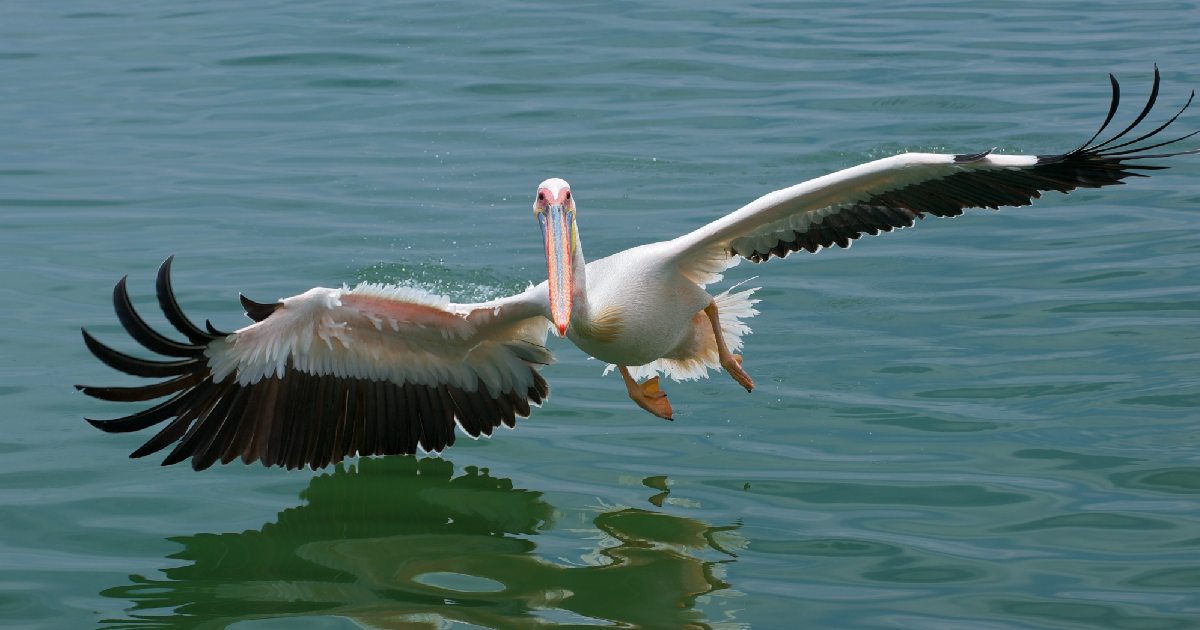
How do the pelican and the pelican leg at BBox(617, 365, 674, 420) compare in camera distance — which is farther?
the pelican leg at BBox(617, 365, 674, 420)

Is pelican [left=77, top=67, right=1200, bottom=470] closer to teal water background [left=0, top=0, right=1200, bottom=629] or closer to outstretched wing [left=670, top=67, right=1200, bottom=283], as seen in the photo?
outstretched wing [left=670, top=67, right=1200, bottom=283]

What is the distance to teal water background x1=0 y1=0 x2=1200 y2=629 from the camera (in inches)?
234

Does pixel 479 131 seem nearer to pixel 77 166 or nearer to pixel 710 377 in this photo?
pixel 77 166

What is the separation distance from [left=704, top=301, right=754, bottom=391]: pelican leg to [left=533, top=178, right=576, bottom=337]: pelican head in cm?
86

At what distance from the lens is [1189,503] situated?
6.28 meters

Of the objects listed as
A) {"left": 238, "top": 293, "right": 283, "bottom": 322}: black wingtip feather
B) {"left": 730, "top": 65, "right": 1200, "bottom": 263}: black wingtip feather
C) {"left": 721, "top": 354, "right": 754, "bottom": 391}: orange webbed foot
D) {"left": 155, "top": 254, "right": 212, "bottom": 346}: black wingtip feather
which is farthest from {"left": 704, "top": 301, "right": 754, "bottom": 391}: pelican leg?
{"left": 155, "top": 254, "right": 212, "bottom": 346}: black wingtip feather

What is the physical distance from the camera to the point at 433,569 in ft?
20.2

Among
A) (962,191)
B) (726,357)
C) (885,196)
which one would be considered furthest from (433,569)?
(962,191)

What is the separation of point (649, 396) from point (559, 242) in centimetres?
113

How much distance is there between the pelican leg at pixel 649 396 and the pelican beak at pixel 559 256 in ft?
2.89

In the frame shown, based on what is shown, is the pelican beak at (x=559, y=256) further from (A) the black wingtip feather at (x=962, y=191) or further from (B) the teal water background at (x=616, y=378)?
(A) the black wingtip feather at (x=962, y=191)

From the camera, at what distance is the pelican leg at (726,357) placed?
6949 millimetres

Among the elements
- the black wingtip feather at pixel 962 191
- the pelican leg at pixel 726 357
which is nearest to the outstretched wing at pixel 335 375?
the pelican leg at pixel 726 357

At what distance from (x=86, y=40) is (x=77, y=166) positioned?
194 inches
